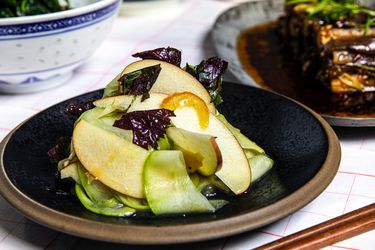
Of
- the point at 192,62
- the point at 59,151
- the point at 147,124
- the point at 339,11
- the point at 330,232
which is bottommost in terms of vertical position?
the point at 192,62

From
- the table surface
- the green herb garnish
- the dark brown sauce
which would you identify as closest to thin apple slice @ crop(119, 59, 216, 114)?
the table surface

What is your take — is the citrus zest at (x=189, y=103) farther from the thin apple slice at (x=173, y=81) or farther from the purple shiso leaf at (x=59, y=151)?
the purple shiso leaf at (x=59, y=151)

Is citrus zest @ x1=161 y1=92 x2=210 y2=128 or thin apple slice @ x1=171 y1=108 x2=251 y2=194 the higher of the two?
citrus zest @ x1=161 y1=92 x2=210 y2=128

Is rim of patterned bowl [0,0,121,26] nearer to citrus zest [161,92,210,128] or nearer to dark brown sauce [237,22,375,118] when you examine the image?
dark brown sauce [237,22,375,118]

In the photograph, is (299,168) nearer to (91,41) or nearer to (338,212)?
(338,212)

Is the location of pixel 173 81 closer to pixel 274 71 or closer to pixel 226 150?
pixel 226 150

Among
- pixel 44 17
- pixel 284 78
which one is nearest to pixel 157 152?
pixel 44 17
